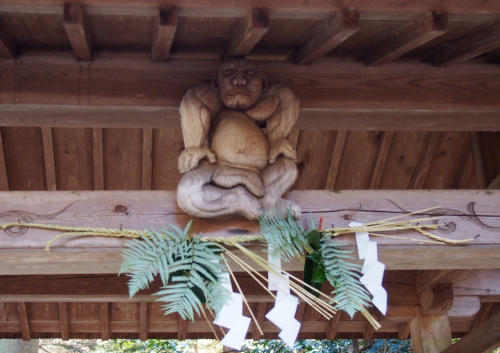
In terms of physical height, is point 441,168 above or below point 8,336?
above

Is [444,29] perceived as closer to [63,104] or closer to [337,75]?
[337,75]

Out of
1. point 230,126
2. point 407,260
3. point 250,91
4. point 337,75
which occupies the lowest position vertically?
point 407,260

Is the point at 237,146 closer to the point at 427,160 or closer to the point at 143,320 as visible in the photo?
the point at 427,160

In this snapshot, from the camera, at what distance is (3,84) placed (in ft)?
7.73

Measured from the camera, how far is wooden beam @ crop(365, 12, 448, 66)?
6.84 feet

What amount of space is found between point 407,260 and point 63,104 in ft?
4.88

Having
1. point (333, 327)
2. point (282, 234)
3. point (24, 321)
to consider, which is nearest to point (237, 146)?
point (282, 234)

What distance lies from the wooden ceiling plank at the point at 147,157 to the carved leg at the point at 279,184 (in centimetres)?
136

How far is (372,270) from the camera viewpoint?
2.02 meters

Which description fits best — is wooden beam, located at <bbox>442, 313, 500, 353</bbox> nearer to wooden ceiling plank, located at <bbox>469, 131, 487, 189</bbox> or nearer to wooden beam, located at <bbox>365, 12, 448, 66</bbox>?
wooden ceiling plank, located at <bbox>469, 131, 487, 189</bbox>

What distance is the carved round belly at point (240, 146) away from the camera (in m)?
2.17

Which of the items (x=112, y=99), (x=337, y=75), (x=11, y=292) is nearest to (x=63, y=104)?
(x=112, y=99)

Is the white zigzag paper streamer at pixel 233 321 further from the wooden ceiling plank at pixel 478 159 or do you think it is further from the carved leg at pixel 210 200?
the wooden ceiling plank at pixel 478 159

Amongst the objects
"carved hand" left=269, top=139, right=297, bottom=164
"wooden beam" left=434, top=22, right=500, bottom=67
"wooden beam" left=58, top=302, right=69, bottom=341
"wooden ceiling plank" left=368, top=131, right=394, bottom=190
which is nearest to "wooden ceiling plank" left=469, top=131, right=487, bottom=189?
"wooden ceiling plank" left=368, top=131, right=394, bottom=190
